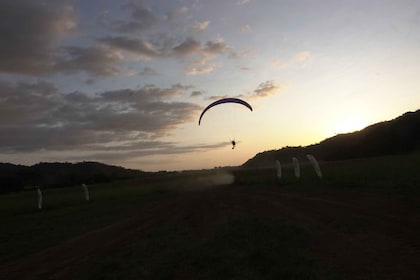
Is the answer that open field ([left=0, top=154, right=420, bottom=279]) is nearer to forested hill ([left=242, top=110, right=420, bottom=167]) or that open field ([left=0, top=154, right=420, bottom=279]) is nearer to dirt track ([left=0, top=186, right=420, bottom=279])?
dirt track ([left=0, top=186, right=420, bottom=279])

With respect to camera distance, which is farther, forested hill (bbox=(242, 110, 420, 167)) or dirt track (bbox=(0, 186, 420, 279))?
forested hill (bbox=(242, 110, 420, 167))

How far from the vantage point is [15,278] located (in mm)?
11781

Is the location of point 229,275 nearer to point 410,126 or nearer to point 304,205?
point 304,205

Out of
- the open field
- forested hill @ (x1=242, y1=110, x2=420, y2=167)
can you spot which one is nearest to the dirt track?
the open field

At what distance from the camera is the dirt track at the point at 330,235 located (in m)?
A: 9.16

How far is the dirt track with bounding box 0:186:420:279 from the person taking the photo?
9164 mm

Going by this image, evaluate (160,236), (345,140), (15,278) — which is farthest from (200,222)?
(345,140)

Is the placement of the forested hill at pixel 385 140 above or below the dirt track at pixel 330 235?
above

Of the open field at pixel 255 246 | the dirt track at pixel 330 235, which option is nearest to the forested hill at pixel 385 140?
the dirt track at pixel 330 235

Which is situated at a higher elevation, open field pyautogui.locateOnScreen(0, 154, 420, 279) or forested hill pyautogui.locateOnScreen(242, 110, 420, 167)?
forested hill pyautogui.locateOnScreen(242, 110, 420, 167)

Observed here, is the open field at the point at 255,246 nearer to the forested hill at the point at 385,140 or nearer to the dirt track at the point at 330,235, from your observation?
the dirt track at the point at 330,235

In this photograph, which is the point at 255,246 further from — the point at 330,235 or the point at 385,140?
the point at 385,140

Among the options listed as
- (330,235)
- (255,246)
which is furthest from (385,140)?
(255,246)

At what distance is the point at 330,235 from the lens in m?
12.2
